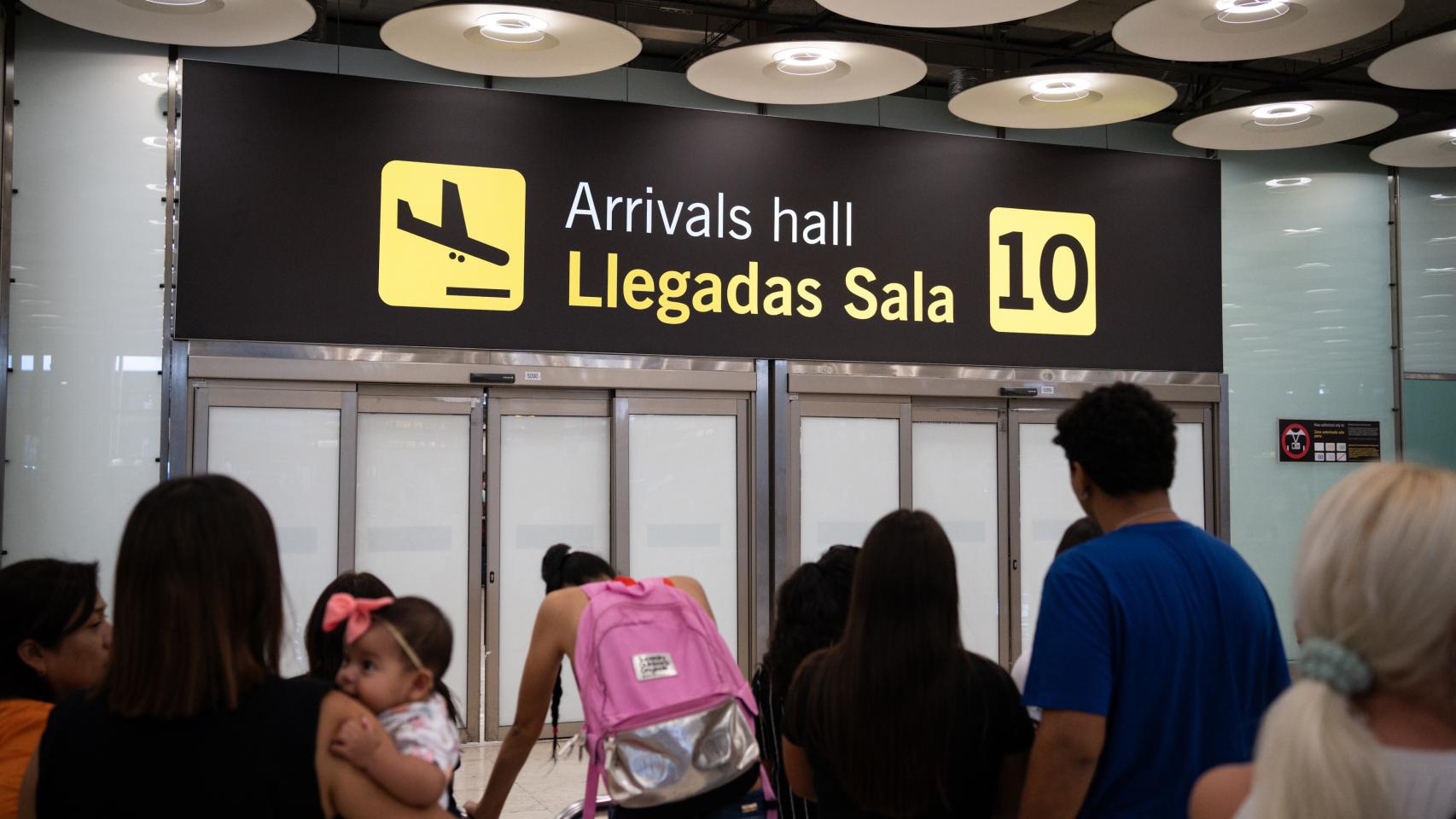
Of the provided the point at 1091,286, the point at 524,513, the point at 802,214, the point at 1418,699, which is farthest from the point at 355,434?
the point at 1418,699

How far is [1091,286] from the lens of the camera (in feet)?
29.8

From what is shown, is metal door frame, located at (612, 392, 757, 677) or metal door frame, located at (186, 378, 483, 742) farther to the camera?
metal door frame, located at (612, 392, 757, 677)

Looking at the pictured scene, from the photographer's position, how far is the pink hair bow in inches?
84.7

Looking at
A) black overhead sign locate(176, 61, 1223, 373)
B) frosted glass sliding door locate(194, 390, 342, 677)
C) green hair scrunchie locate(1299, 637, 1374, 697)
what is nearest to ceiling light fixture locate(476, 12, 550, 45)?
black overhead sign locate(176, 61, 1223, 373)

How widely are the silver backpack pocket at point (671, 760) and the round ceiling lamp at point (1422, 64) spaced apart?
5859 mm

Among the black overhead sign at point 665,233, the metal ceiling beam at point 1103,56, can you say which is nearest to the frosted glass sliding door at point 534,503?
the black overhead sign at point 665,233

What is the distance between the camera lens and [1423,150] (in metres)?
8.92

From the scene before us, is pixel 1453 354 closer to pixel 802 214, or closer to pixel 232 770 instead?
pixel 802 214

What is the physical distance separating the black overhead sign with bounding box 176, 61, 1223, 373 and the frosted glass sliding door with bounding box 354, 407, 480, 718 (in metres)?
0.55

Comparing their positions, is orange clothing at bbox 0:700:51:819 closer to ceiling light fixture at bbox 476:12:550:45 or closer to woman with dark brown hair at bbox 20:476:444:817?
woman with dark brown hair at bbox 20:476:444:817

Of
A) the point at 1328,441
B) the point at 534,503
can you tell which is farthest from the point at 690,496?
the point at 1328,441

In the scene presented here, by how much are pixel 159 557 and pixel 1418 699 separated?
65.8 inches

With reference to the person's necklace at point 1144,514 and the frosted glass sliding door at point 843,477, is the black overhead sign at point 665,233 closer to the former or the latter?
the frosted glass sliding door at point 843,477

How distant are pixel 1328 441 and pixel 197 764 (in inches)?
392
